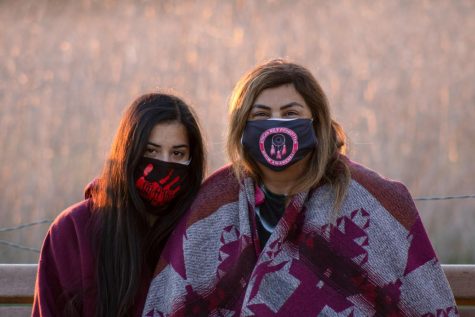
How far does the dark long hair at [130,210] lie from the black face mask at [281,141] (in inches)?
11.1

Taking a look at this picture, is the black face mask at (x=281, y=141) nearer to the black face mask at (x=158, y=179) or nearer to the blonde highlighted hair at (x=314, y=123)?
the blonde highlighted hair at (x=314, y=123)

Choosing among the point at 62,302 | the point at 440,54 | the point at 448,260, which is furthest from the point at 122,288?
the point at 440,54

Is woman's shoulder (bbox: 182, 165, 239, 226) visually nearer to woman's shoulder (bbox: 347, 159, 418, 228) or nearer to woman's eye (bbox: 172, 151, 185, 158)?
woman's eye (bbox: 172, 151, 185, 158)

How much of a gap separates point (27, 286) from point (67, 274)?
1.07 ft

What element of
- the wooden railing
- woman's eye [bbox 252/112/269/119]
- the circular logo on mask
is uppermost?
woman's eye [bbox 252/112/269/119]

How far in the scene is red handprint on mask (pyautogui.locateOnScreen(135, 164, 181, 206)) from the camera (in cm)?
311

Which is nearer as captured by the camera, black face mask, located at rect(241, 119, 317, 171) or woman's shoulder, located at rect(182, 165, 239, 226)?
black face mask, located at rect(241, 119, 317, 171)

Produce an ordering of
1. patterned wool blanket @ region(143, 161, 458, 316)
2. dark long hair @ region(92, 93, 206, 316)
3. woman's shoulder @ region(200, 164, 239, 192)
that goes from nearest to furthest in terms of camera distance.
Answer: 1. patterned wool blanket @ region(143, 161, 458, 316)
2. dark long hair @ region(92, 93, 206, 316)
3. woman's shoulder @ region(200, 164, 239, 192)

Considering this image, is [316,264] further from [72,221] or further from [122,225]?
[72,221]

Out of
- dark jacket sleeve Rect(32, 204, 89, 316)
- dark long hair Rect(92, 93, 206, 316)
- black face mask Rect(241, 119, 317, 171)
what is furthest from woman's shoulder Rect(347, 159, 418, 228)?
dark jacket sleeve Rect(32, 204, 89, 316)

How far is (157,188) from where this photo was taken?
3.12m

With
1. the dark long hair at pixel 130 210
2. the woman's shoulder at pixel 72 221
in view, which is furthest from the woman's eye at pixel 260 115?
the woman's shoulder at pixel 72 221

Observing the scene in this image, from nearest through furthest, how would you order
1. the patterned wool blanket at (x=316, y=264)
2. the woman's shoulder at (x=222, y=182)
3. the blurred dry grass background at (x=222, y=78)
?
the patterned wool blanket at (x=316, y=264)
the woman's shoulder at (x=222, y=182)
the blurred dry grass background at (x=222, y=78)

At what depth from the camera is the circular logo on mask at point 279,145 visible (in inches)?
118
